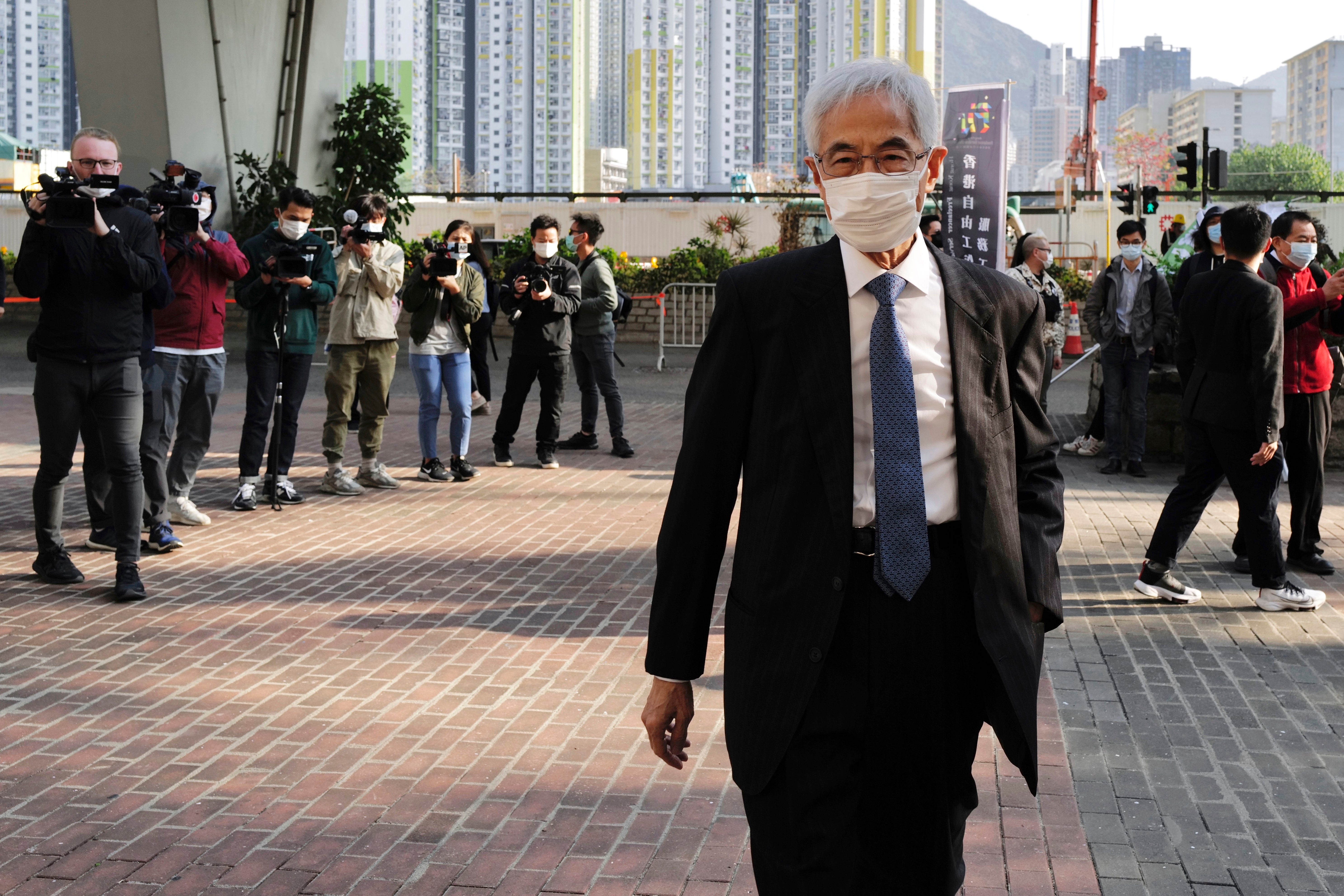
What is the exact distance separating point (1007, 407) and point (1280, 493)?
29.0 ft

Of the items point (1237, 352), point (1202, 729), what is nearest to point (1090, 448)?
point (1237, 352)

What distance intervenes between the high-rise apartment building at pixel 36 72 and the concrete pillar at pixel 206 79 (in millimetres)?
Answer: 122629

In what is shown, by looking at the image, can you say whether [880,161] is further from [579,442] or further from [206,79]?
[206,79]

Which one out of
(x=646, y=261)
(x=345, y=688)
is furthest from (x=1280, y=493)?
(x=646, y=261)

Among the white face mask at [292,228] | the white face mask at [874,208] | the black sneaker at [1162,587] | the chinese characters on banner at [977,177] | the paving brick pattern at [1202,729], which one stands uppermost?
the chinese characters on banner at [977,177]

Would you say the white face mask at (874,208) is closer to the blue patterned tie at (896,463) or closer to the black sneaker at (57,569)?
the blue patterned tie at (896,463)

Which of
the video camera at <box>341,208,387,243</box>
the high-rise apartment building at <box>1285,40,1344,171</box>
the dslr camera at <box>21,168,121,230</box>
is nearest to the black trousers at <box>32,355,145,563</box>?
the dslr camera at <box>21,168,121,230</box>

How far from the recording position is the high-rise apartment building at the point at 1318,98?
147 meters

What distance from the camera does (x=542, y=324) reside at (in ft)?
35.5

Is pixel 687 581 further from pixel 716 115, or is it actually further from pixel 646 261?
pixel 716 115

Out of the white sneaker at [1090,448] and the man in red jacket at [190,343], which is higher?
the man in red jacket at [190,343]

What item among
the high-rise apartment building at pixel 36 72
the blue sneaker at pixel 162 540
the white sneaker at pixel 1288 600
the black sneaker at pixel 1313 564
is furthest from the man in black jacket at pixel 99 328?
the high-rise apartment building at pixel 36 72

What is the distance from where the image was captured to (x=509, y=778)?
4348mm

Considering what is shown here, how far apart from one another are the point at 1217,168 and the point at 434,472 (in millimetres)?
14993
